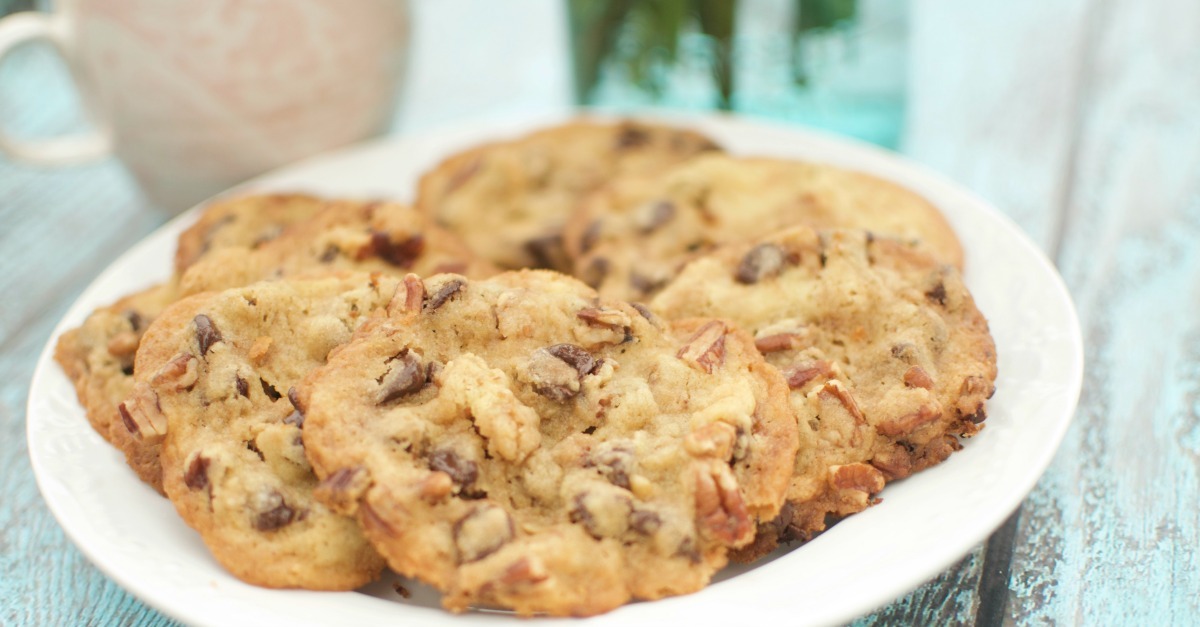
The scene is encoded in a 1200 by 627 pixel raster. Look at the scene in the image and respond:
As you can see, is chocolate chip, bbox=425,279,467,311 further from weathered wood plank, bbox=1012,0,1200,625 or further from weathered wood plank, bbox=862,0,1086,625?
weathered wood plank, bbox=862,0,1086,625

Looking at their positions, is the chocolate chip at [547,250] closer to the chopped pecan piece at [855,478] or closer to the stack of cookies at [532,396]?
the stack of cookies at [532,396]

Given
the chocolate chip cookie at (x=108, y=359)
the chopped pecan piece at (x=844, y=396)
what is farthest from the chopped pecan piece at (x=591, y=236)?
the chocolate chip cookie at (x=108, y=359)

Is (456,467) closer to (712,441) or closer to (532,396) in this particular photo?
(532,396)

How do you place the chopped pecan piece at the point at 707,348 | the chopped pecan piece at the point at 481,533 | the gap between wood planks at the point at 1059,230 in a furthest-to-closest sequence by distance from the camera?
the gap between wood planks at the point at 1059,230 < the chopped pecan piece at the point at 707,348 < the chopped pecan piece at the point at 481,533

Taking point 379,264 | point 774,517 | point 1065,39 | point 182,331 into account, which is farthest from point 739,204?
point 1065,39

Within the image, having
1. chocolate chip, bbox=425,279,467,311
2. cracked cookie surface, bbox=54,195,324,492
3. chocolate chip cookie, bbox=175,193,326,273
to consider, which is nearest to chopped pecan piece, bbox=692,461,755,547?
chocolate chip, bbox=425,279,467,311

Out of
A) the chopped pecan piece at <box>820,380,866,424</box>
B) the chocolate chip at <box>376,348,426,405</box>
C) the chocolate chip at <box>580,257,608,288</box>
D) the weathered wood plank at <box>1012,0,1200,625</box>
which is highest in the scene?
the chocolate chip at <box>376,348,426,405</box>
